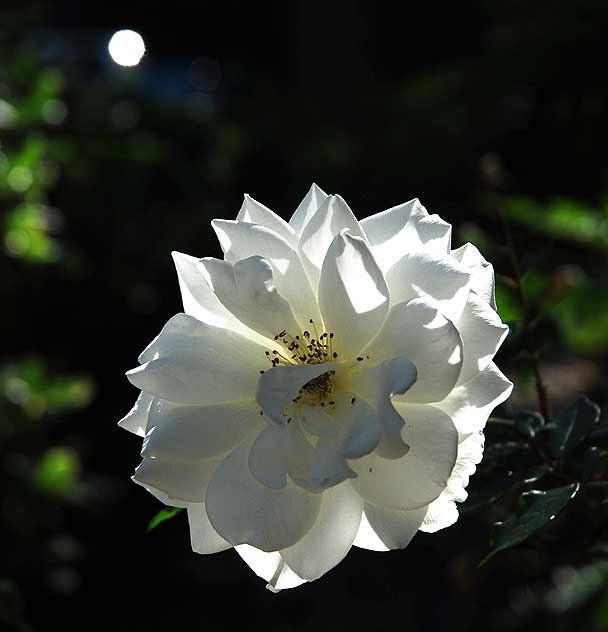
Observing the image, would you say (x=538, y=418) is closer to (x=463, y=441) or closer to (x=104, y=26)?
(x=463, y=441)

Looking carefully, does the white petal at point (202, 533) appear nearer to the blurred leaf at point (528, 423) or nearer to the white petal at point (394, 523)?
the white petal at point (394, 523)

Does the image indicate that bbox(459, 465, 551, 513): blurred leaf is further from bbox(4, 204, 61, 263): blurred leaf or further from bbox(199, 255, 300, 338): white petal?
bbox(4, 204, 61, 263): blurred leaf

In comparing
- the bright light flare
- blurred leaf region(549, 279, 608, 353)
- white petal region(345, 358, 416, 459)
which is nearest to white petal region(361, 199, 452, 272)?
white petal region(345, 358, 416, 459)

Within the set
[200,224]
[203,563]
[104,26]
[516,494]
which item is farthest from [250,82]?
[516,494]

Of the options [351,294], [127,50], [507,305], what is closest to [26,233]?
[127,50]

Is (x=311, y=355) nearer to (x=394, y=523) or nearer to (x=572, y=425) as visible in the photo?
(x=394, y=523)

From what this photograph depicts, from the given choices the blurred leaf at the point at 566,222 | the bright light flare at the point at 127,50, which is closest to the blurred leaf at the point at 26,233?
the bright light flare at the point at 127,50
